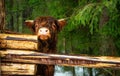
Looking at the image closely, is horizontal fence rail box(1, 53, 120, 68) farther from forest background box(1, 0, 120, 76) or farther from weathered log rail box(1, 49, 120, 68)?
forest background box(1, 0, 120, 76)

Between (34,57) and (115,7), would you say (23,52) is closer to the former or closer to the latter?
(34,57)

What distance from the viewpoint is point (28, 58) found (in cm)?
401

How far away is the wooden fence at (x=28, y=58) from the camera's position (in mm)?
3883

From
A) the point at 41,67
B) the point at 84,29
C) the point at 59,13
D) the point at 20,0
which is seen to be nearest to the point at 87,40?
the point at 84,29

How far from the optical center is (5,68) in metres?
4.10

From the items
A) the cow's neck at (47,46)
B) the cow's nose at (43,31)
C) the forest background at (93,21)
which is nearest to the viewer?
the cow's nose at (43,31)

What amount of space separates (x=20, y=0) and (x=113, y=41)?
11.2 meters

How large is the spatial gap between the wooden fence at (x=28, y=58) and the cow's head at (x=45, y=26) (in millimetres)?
266

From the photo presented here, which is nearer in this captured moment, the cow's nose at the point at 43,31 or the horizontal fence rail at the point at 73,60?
the cow's nose at the point at 43,31

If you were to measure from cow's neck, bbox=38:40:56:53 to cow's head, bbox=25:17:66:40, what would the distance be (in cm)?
10

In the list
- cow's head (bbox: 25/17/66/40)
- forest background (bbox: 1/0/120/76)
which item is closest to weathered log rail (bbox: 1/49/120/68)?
cow's head (bbox: 25/17/66/40)

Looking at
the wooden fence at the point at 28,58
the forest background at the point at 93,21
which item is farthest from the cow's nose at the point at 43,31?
the forest background at the point at 93,21

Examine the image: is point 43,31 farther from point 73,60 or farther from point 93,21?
point 93,21

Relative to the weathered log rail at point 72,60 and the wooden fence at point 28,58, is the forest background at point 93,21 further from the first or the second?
the weathered log rail at point 72,60
